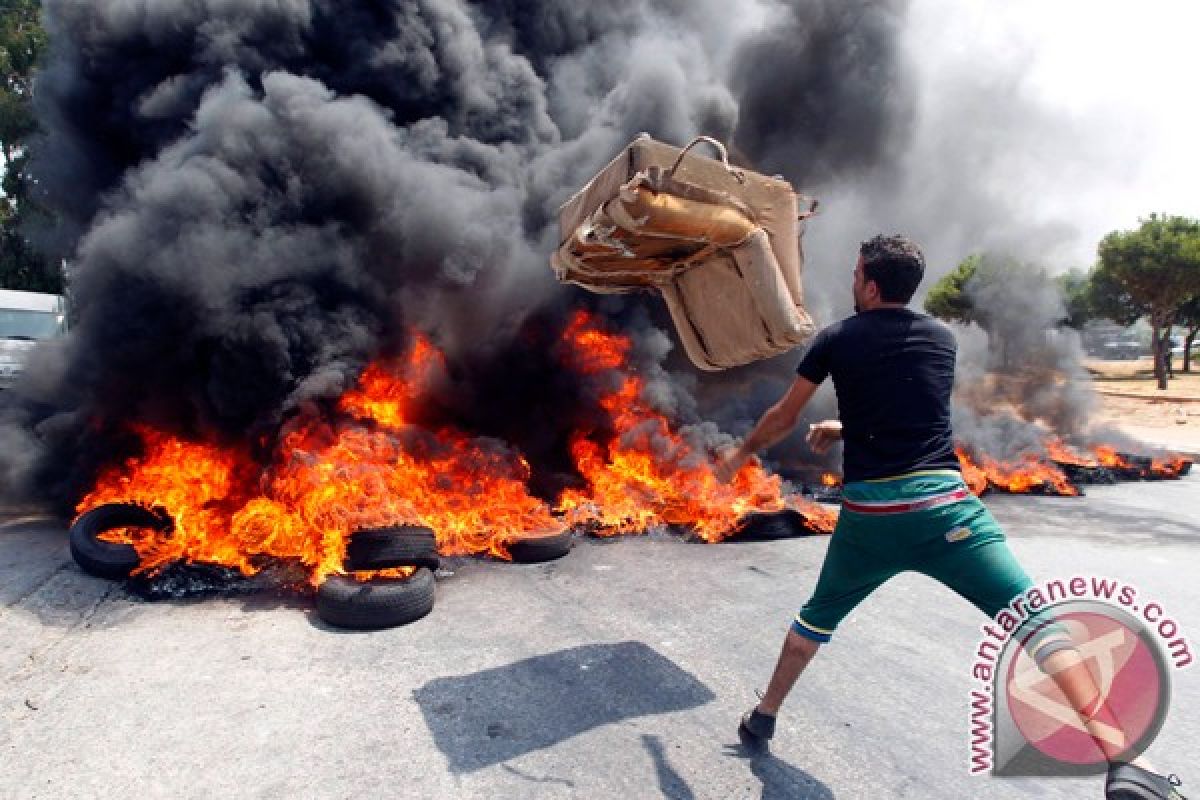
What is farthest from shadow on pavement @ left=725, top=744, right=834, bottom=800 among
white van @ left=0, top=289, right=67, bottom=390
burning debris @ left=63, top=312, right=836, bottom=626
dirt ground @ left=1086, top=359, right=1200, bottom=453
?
dirt ground @ left=1086, top=359, right=1200, bottom=453

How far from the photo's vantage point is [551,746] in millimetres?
3008

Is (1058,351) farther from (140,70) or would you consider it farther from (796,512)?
(140,70)

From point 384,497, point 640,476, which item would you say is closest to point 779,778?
point 384,497

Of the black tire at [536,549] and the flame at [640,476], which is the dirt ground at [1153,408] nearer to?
the flame at [640,476]

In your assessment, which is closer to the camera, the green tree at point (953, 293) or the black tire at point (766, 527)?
the black tire at point (766, 527)

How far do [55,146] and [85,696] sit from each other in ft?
30.0

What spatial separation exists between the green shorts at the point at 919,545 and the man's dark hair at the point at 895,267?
0.77m

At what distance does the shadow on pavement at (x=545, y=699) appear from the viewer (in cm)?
304

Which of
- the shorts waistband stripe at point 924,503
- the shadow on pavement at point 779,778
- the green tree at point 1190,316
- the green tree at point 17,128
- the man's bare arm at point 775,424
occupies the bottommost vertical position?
the shadow on pavement at point 779,778

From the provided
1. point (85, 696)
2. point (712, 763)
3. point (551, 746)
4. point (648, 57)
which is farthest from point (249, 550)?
point (648, 57)

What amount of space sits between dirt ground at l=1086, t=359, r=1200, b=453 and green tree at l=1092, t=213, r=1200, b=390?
6.24 feet

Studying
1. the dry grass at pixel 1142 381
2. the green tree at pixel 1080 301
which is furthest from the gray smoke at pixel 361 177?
the green tree at pixel 1080 301

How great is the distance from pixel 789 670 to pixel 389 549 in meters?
3.00

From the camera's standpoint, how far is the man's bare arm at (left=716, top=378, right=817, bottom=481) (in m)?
2.96
